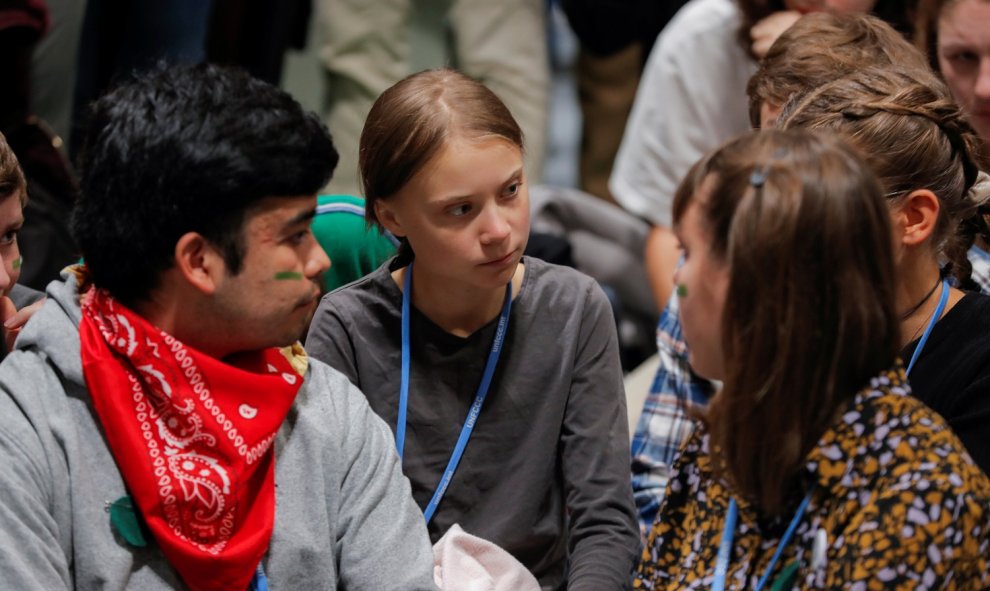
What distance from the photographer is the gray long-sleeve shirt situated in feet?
6.41

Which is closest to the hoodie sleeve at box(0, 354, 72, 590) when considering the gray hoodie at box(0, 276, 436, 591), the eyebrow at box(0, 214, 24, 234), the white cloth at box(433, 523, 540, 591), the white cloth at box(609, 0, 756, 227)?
the gray hoodie at box(0, 276, 436, 591)

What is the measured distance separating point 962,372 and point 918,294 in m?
0.12

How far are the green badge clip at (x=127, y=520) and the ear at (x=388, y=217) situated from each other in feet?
1.90

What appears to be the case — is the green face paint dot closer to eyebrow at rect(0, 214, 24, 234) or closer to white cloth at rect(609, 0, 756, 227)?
eyebrow at rect(0, 214, 24, 234)

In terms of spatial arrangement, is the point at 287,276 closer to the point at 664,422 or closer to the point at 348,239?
the point at 348,239

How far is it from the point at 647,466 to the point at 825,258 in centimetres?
93

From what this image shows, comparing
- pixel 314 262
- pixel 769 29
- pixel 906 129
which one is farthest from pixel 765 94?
pixel 314 262

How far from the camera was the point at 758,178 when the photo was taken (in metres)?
1.35

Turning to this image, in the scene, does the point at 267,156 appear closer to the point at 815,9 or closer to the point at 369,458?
the point at 369,458

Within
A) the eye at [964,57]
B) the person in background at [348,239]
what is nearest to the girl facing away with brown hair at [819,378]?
the person in background at [348,239]

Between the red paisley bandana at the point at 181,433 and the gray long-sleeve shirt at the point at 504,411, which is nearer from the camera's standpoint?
the red paisley bandana at the point at 181,433

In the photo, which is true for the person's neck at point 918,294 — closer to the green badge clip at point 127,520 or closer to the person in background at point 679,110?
the green badge clip at point 127,520

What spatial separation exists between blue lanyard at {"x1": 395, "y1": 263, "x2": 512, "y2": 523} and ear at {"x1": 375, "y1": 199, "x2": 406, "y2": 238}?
0.07 m

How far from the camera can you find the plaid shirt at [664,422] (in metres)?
2.20
